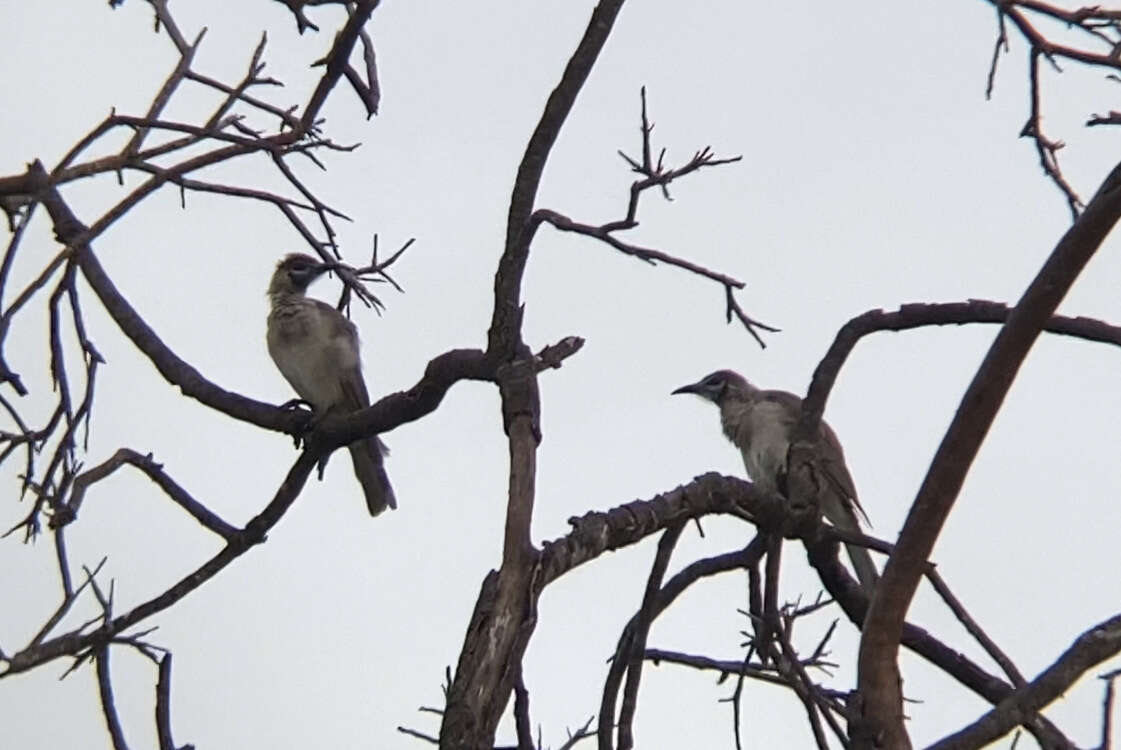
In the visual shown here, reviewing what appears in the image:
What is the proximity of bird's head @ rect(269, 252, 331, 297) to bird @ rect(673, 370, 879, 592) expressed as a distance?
7.58 feet

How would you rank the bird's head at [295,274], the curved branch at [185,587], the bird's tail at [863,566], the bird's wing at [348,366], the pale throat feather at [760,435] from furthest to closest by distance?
1. the bird's head at [295,274]
2. the bird's wing at [348,366]
3. the pale throat feather at [760,435]
4. the bird's tail at [863,566]
5. the curved branch at [185,587]

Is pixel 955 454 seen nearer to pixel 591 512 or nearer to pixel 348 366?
pixel 591 512

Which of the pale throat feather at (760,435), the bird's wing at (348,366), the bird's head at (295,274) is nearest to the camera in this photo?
the pale throat feather at (760,435)

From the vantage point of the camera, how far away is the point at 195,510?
5.52 m

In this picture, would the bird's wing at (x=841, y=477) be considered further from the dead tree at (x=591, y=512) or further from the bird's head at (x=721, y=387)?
the dead tree at (x=591, y=512)

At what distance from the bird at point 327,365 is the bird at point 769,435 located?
78.3 inches

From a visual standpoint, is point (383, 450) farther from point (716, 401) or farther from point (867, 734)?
point (867, 734)

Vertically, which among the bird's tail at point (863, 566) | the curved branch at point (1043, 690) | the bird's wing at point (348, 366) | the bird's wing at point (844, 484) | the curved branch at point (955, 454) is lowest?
the curved branch at point (1043, 690)

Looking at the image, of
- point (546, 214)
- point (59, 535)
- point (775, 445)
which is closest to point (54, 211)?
point (59, 535)

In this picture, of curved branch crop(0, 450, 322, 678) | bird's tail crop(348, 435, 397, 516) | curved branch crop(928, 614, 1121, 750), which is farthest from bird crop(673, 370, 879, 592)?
curved branch crop(928, 614, 1121, 750)

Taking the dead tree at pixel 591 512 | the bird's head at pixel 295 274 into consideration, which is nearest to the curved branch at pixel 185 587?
the dead tree at pixel 591 512

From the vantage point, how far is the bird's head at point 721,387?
1017cm

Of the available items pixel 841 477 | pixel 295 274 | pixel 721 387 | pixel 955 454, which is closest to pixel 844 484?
pixel 841 477

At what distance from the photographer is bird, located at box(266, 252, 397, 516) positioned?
9430 millimetres
